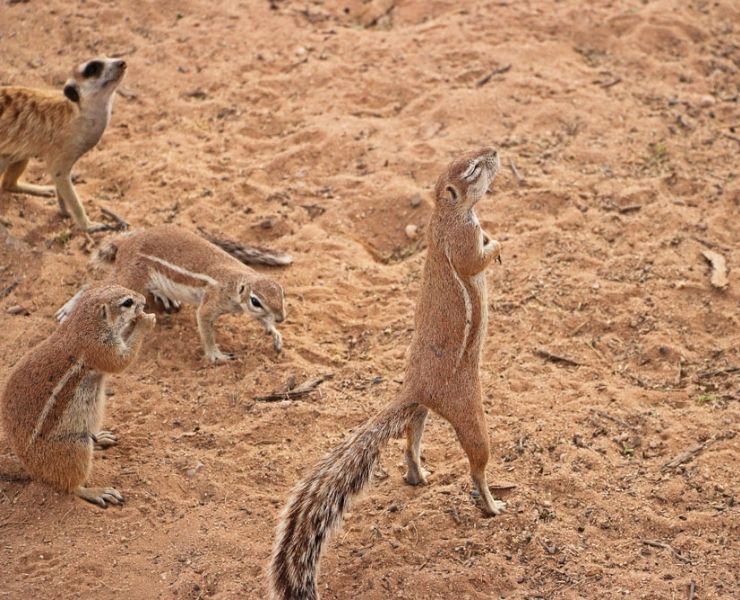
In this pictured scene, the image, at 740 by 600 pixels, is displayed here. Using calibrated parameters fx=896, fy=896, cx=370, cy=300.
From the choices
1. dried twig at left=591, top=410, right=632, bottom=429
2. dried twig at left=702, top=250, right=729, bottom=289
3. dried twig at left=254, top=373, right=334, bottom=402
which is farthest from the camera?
dried twig at left=702, top=250, right=729, bottom=289

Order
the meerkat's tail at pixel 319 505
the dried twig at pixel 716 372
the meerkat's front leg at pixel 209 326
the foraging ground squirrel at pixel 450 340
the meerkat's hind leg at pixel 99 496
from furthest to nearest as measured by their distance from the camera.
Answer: the meerkat's front leg at pixel 209 326
the dried twig at pixel 716 372
the meerkat's hind leg at pixel 99 496
the foraging ground squirrel at pixel 450 340
the meerkat's tail at pixel 319 505

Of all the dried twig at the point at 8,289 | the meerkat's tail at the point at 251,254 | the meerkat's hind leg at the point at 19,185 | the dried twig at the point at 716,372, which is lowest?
the dried twig at the point at 716,372

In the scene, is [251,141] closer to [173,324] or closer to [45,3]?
[173,324]

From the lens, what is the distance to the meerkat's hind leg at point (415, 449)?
14.7 ft

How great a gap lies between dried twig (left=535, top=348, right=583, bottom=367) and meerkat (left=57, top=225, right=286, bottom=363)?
167cm

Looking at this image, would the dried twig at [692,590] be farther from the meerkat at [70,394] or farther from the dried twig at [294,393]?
the meerkat at [70,394]

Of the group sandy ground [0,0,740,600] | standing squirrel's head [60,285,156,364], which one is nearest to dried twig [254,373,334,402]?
sandy ground [0,0,740,600]

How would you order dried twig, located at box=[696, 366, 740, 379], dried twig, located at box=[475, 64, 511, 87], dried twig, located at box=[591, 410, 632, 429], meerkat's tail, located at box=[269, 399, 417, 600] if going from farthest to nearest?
dried twig, located at box=[475, 64, 511, 87] < dried twig, located at box=[696, 366, 740, 379] < dried twig, located at box=[591, 410, 632, 429] < meerkat's tail, located at box=[269, 399, 417, 600]

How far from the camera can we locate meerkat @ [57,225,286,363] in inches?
229

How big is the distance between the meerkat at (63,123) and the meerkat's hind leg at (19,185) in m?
0.05

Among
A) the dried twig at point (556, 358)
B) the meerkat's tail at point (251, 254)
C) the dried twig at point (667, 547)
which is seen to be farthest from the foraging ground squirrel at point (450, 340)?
the meerkat's tail at point (251, 254)

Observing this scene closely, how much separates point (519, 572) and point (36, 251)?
4371mm

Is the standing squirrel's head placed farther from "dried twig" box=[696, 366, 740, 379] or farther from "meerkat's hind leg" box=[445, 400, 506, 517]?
"dried twig" box=[696, 366, 740, 379]

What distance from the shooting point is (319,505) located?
397 centimetres
